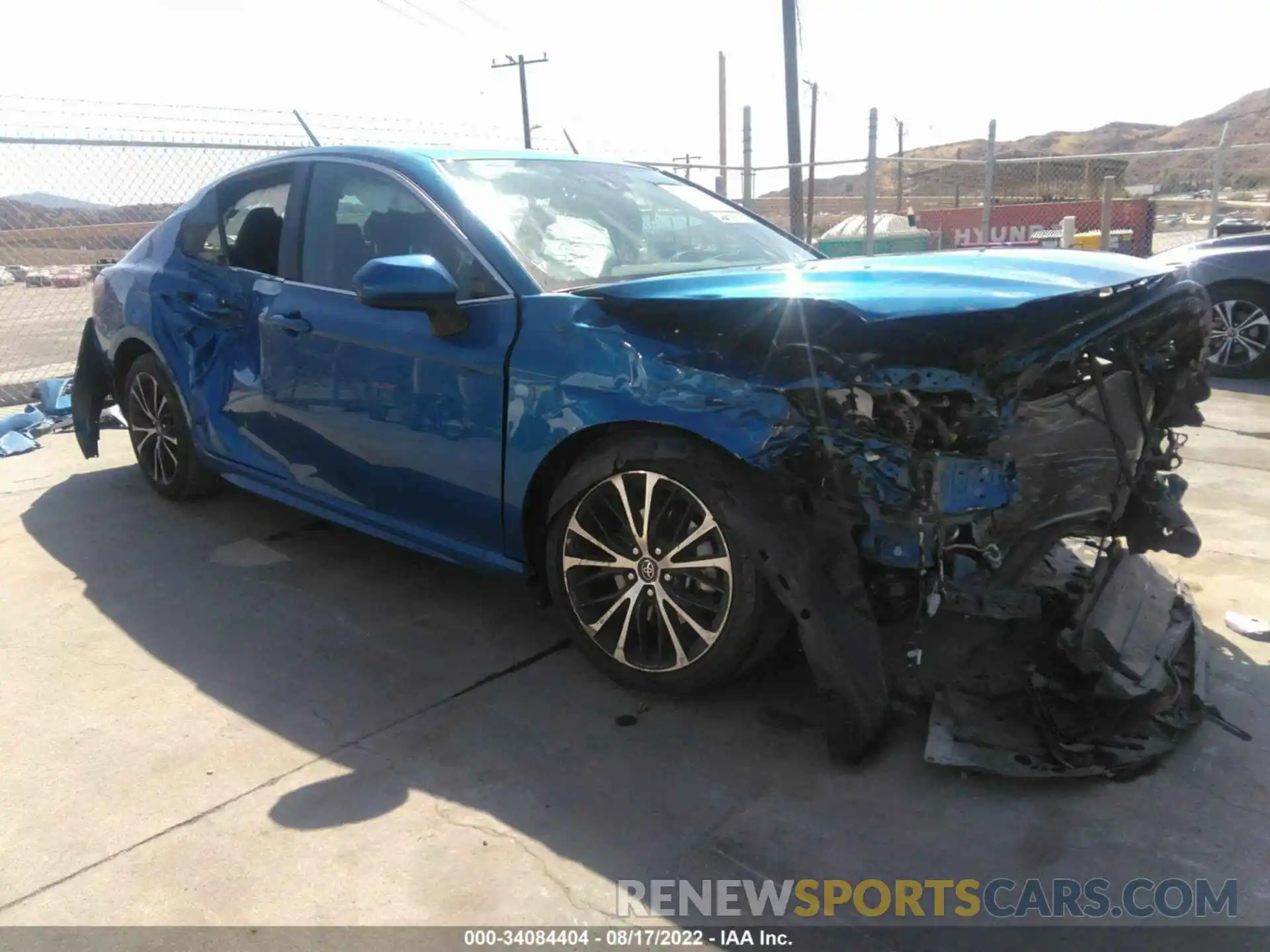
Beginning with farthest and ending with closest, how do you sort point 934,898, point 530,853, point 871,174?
point 871,174
point 530,853
point 934,898

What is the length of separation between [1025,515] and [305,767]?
7.29 feet

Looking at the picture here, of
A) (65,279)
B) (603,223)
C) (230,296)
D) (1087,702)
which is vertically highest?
(603,223)

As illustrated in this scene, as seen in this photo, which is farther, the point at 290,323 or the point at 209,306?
the point at 209,306

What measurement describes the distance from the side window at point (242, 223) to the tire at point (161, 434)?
0.67m

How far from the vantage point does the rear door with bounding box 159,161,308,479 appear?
13.2ft

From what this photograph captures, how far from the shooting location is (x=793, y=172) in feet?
45.2

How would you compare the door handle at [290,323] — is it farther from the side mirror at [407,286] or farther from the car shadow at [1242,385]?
the car shadow at [1242,385]

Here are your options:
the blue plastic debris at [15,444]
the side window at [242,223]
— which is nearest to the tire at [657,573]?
the side window at [242,223]

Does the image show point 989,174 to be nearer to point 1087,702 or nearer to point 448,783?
point 1087,702

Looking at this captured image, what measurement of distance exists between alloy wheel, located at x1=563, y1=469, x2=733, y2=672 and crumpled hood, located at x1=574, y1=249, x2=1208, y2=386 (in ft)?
1.48

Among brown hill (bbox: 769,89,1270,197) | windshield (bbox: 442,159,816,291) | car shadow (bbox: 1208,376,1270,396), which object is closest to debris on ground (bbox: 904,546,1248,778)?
windshield (bbox: 442,159,816,291)

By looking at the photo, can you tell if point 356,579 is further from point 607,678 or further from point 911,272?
point 911,272

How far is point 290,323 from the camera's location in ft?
12.4

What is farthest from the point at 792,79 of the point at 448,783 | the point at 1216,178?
the point at 448,783
